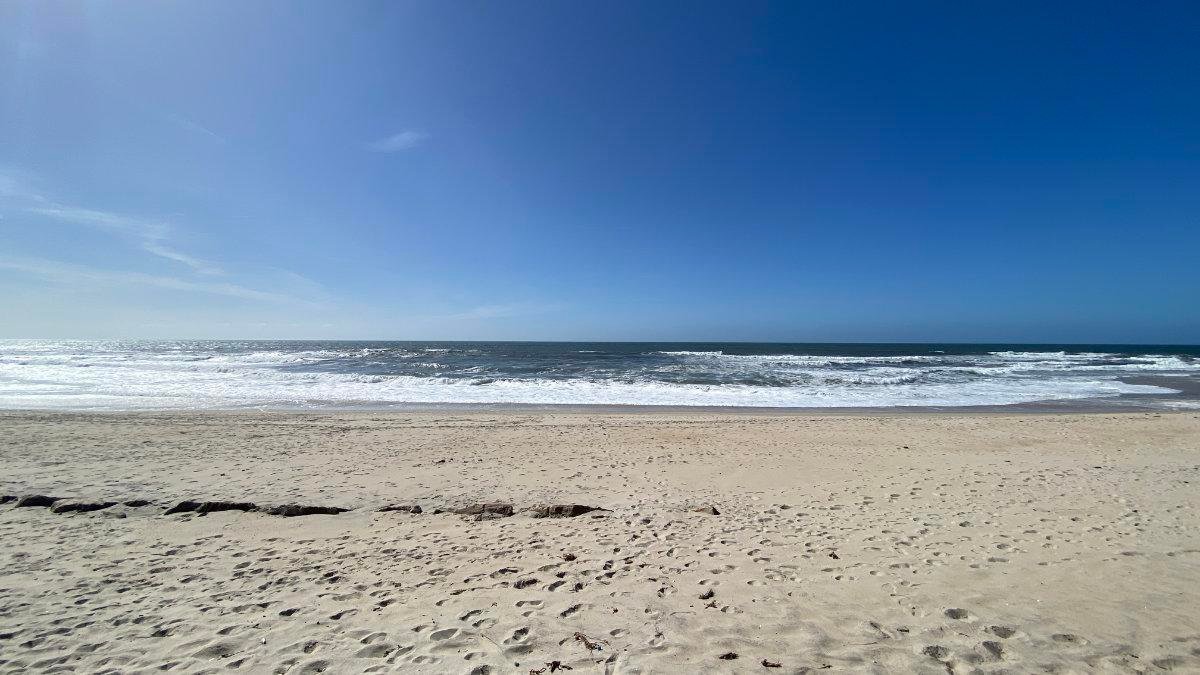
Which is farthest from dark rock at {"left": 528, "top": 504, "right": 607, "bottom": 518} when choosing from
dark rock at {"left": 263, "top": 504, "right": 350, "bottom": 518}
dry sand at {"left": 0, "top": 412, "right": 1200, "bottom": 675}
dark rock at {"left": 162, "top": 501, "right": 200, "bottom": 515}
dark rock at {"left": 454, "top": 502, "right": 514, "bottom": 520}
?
dark rock at {"left": 162, "top": 501, "right": 200, "bottom": 515}

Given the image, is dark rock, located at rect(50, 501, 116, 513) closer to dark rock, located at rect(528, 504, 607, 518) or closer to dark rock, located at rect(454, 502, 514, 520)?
dark rock, located at rect(454, 502, 514, 520)

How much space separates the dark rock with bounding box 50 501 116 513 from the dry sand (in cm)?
9

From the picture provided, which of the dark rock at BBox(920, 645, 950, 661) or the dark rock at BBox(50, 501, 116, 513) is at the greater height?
the dark rock at BBox(50, 501, 116, 513)

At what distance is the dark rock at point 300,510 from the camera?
6219 millimetres

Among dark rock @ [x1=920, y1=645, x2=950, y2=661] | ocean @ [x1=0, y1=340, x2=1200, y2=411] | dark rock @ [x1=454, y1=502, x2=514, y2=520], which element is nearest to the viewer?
dark rock @ [x1=920, y1=645, x2=950, y2=661]

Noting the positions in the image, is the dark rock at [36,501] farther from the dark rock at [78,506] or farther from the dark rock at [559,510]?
the dark rock at [559,510]

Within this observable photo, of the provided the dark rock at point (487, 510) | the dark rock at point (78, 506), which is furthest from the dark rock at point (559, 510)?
the dark rock at point (78, 506)

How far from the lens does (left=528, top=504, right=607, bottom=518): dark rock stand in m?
6.14

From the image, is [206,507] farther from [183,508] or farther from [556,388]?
[556,388]

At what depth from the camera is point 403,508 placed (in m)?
6.45

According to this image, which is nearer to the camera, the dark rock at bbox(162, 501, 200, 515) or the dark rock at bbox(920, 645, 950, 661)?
the dark rock at bbox(920, 645, 950, 661)

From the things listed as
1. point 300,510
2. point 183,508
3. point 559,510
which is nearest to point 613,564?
point 559,510

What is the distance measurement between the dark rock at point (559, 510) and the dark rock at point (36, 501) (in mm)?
6746

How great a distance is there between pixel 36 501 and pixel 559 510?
24.1ft
